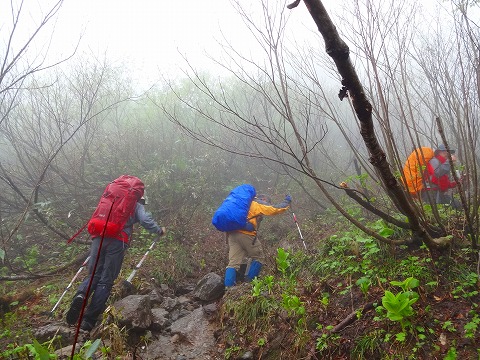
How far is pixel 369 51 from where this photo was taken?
3.34 metres

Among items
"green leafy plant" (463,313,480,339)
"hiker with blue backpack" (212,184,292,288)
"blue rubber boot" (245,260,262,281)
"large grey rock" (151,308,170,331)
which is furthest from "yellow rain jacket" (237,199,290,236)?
"green leafy plant" (463,313,480,339)

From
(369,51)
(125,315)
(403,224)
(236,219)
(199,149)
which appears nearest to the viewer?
(403,224)

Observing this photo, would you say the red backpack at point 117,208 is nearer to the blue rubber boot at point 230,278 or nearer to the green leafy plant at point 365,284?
the blue rubber boot at point 230,278

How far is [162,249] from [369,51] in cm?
556

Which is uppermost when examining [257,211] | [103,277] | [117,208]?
[117,208]

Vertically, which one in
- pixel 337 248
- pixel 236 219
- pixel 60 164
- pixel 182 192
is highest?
pixel 60 164

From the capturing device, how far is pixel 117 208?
4.84m

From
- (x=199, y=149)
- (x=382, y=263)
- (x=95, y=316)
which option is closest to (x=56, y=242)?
(x=95, y=316)

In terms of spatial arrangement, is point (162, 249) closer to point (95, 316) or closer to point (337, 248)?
point (95, 316)

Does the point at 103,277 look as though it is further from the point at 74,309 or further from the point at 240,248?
the point at 240,248

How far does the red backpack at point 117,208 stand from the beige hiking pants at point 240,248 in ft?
5.99

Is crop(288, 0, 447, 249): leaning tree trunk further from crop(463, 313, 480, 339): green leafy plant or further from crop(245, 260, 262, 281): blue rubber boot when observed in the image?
crop(245, 260, 262, 281): blue rubber boot

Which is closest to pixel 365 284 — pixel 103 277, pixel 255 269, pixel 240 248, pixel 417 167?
pixel 417 167

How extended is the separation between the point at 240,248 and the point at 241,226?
18.6 inches
